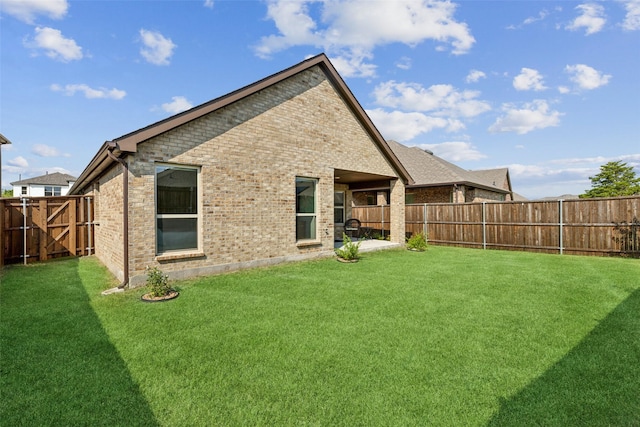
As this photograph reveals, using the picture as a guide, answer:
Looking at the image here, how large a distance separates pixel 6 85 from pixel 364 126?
10.9m

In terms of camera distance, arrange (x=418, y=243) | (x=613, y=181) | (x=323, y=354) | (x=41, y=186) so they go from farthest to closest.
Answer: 1. (x=41, y=186)
2. (x=613, y=181)
3. (x=418, y=243)
4. (x=323, y=354)

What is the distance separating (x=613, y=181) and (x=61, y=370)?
44743mm

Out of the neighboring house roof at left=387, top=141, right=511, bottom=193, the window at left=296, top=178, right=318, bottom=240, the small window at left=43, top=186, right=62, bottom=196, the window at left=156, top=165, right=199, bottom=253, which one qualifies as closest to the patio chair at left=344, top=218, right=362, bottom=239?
the neighboring house roof at left=387, top=141, right=511, bottom=193

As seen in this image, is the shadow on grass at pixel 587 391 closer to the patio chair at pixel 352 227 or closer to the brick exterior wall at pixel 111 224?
the brick exterior wall at pixel 111 224

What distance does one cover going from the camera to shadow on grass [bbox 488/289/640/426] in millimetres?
2424

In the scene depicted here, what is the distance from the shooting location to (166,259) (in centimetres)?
674

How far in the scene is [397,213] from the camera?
13000mm

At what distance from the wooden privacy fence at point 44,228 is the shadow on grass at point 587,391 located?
12.3m

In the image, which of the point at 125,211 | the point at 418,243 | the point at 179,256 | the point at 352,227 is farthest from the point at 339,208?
the point at 125,211

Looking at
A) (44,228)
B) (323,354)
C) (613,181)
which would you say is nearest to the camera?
(323,354)

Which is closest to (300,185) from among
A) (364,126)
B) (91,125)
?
(364,126)

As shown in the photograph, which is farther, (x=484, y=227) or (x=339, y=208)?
(x=339, y=208)

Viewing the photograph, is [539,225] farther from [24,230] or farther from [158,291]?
[24,230]

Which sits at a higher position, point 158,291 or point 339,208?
point 339,208
